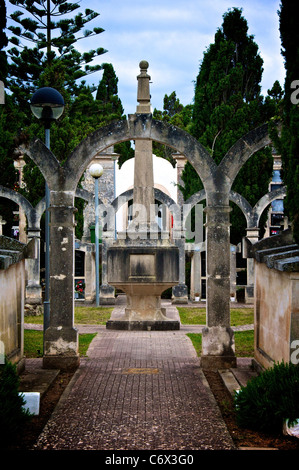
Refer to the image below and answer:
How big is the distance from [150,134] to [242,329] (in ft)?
19.3

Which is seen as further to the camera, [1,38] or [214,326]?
[214,326]

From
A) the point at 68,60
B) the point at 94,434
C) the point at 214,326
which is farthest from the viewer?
the point at 68,60

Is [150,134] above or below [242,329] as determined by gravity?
above

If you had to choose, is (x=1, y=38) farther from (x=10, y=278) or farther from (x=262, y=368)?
(x=262, y=368)

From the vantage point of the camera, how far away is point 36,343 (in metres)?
11.0

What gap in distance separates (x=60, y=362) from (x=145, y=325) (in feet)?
14.2

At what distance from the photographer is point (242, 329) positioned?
1278 cm

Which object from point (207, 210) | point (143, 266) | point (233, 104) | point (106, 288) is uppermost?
point (233, 104)

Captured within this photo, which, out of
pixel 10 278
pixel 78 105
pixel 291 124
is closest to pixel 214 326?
pixel 10 278

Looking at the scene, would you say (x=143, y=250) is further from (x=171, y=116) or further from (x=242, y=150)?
(x=171, y=116)

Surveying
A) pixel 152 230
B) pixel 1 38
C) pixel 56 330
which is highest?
pixel 1 38

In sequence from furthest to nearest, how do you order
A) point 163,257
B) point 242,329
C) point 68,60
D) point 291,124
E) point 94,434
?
point 68,60 < point 242,329 < point 163,257 < point 291,124 < point 94,434

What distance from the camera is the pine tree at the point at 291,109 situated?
19.5 ft

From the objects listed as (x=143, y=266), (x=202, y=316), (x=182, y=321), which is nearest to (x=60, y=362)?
(x=143, y=266)
